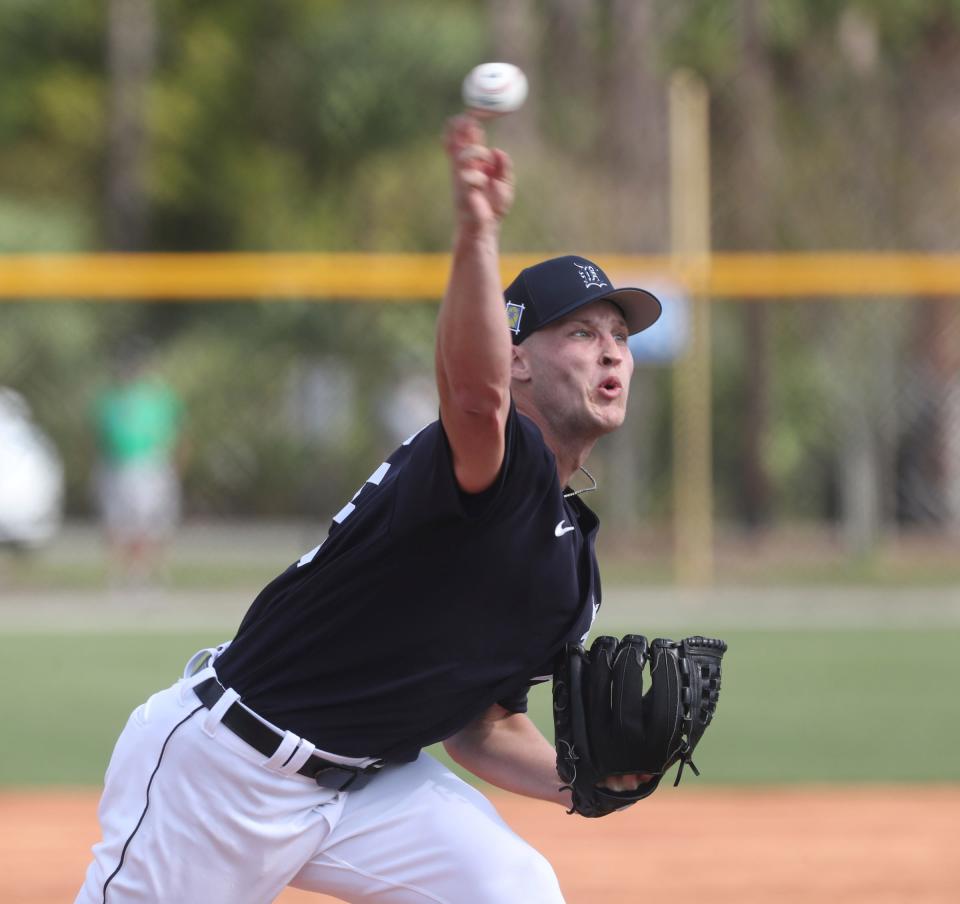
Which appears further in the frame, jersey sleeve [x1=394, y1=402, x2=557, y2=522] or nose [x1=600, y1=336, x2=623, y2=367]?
nose [x1=600, y1=336, x2=623, y2=367]

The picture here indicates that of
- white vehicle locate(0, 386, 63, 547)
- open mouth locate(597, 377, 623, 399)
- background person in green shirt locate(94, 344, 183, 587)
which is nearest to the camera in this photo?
open mouth locate(597, 377, 623, 399)

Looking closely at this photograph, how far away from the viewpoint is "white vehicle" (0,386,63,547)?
13.2 meters

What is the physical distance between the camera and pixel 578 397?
2924 mm

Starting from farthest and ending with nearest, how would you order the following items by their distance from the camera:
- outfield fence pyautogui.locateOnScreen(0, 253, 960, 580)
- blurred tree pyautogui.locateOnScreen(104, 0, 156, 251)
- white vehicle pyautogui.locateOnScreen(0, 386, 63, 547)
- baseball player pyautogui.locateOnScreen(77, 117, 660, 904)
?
blurred tree pyautogui.locateOnScreen(104, 0, 156, 251)
white vehicle pyautogui.locateOnScreen(0, 386, 63, 547)
outfield fence pyautogui.locateOnScreen(0, 253, 960, 580)
baseball player pyautogui.locateOnScreen(77, 117, 660, 904)

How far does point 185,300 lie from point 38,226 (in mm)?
8244

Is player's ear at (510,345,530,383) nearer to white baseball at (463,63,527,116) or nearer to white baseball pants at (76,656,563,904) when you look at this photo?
white baseball at (463,63,527,116)

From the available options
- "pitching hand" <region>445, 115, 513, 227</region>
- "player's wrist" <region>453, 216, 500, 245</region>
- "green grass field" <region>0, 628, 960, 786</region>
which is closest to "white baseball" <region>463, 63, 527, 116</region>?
"pitching hand" <region>445, 115, 513, 227</region>

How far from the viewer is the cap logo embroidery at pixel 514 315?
302cm

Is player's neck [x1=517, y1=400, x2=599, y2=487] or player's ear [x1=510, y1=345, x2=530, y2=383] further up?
player's ear [x1=510, y1=345, x2=530, y2=383]

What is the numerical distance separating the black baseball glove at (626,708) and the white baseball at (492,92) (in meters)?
1.04

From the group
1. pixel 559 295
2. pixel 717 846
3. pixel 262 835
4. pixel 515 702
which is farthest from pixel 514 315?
pixel 717 846

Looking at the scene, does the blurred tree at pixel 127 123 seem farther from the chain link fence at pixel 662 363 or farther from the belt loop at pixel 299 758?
the belt loop at pixel 299 758

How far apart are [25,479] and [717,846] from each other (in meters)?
8.68

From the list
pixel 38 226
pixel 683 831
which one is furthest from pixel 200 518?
pixel 38 226
